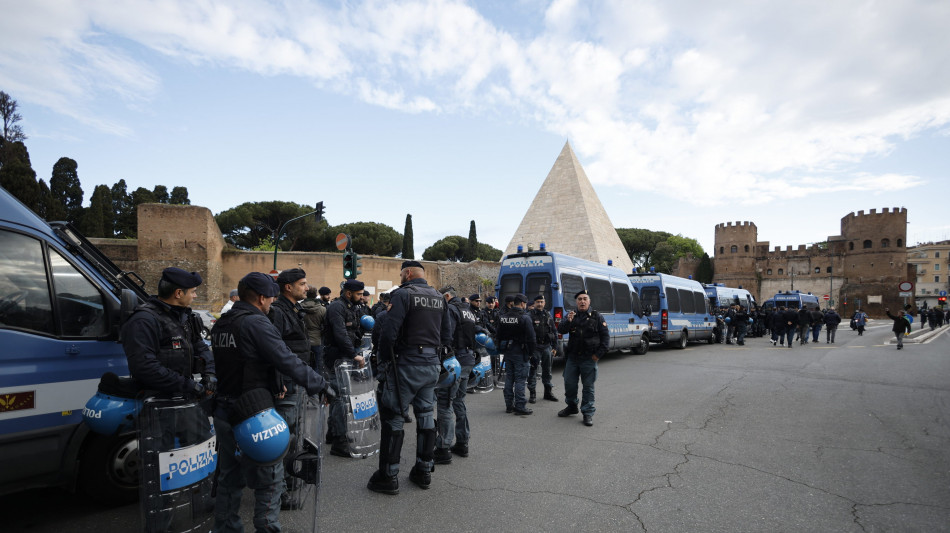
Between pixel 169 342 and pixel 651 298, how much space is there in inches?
526

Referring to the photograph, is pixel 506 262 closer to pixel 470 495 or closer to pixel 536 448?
pixel 536 448

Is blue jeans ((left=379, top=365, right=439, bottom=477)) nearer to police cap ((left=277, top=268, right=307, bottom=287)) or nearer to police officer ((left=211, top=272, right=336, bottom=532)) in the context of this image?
police officer ((left=211, top=272, right=336, bottom=532))

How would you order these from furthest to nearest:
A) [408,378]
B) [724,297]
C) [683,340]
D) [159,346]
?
[724,297], [683,340], [408,378], [159,346]

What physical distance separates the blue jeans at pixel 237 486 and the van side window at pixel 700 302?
638 inches

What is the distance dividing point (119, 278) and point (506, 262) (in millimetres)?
7916

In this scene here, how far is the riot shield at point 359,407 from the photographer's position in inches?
173

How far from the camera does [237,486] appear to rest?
271 centimetres

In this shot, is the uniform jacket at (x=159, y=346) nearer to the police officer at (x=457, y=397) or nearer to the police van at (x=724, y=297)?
the police officer at (x=457, y=397)

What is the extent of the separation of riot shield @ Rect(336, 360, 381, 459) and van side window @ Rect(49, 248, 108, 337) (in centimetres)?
181

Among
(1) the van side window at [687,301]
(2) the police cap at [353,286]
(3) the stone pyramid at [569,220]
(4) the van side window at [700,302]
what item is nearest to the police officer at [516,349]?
(2) the police cap at [353,286]

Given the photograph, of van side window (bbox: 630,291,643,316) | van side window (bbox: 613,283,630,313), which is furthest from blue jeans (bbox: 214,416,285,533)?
van side window (bbox: 630,291,643,316)

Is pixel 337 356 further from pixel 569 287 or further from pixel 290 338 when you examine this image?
pixel 569 287

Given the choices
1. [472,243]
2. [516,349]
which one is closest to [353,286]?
[516,349]

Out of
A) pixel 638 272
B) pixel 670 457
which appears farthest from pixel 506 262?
pixel 670 457
